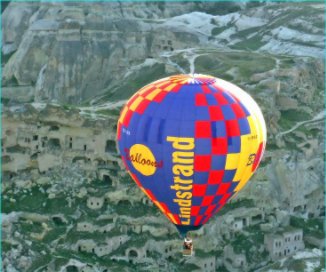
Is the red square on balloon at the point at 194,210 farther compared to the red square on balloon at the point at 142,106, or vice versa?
the red square on balloon at the point at 194,210

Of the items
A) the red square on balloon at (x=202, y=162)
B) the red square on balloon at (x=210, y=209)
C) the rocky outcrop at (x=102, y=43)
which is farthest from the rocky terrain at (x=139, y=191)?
the red square on balloon at (x=202, y=162)

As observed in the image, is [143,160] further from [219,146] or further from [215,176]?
[219,146]

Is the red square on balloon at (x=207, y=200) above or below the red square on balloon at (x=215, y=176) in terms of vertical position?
below

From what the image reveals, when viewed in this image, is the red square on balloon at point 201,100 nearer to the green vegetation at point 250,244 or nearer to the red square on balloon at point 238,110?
the red square on balloon at point 238,110

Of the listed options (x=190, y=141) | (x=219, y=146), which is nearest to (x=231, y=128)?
(x=219, y=146)

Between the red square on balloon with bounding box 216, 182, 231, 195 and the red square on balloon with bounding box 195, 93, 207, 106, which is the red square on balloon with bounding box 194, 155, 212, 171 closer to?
the red square on balloon with bounding box 216, 182, 231, 195

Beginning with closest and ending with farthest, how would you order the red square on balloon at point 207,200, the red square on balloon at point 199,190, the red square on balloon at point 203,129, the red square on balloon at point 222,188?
the red square on balloon at point 203,129
the red square on balloon at point 199,190
the red square on balloon at point 222,188
the red square on balloon at point 207,200
